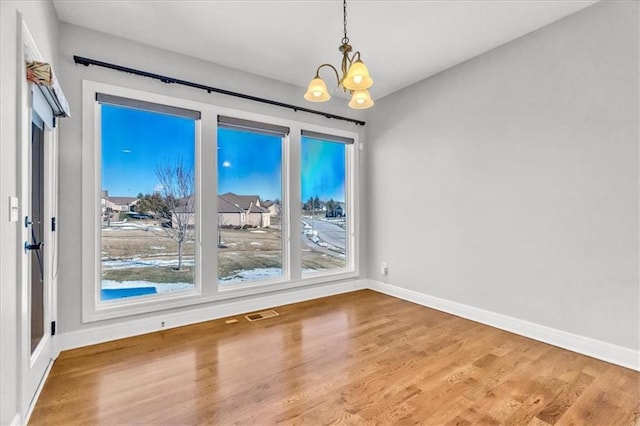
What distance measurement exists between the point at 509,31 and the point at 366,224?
9.83 ft

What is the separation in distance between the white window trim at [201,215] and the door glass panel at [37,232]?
1.61ft

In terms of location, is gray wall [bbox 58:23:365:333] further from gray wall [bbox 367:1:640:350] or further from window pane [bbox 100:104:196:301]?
gray wall [bbox 367:1:640:350]

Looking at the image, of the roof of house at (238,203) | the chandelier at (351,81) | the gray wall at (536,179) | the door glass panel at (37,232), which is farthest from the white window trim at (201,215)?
the chandelier at (351,81)

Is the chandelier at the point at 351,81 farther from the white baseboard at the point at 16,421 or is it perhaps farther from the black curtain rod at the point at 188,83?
the white baseboard at the point at 16,421

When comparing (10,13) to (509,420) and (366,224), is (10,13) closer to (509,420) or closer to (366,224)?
(509,420)

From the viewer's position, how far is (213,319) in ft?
11.6

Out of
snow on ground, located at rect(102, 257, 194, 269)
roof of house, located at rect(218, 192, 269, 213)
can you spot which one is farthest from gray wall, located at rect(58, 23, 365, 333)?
roof of house, located at rect(218, 192, 269, 213)

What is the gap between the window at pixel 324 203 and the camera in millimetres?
4480

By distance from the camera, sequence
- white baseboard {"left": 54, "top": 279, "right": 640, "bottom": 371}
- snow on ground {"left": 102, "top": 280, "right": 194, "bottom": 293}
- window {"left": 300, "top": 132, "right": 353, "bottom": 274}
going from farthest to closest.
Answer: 1. window {"left": 300, "top": 132, "right": 353, "bottom": 274}
2. snow on ground {"left": 102, "top": 280, "right": 194, "bottom": 293}
3. white baseboard {"left": 54, "top": 279, "right": 640, "bottom": 371}

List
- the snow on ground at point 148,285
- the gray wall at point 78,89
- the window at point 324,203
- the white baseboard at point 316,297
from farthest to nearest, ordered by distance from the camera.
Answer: the window at point 324,203
the snow on ground at point 148,285
the gray wall at point 78,89
the white baseboard at point 316,297

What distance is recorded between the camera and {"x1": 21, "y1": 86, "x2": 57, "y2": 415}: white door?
1907 millimetres

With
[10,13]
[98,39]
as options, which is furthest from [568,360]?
[98,39]

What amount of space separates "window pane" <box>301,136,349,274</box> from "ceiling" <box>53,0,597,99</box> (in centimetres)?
136

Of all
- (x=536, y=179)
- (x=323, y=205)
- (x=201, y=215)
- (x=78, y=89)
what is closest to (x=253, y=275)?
(x=201, y=215)
